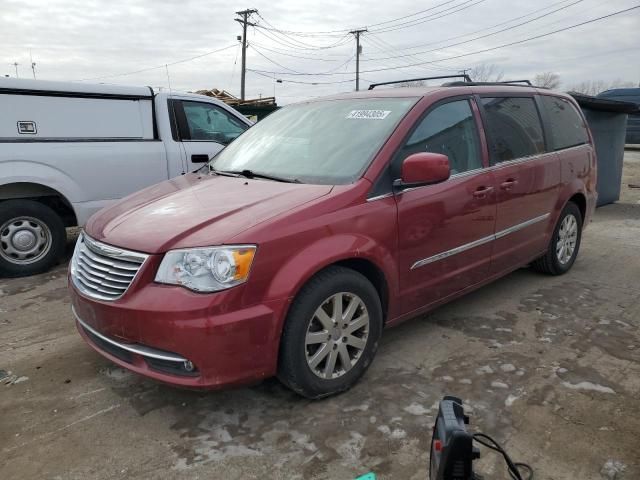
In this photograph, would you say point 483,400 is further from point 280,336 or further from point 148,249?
point 148,249

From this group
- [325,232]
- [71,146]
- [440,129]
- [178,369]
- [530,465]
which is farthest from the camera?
[71,146]

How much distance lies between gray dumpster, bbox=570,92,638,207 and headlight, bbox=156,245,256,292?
7.76 meters

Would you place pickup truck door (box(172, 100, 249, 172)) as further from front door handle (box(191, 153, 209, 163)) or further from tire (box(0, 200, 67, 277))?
tire (box(0, 200, 67, 277))

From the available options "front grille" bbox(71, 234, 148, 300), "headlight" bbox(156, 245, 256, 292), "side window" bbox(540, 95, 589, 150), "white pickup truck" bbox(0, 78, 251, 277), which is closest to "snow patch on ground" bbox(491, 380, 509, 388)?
"headlight" bbox(156, 245, 256, 292)

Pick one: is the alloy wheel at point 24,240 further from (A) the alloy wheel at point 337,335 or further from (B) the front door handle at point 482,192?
(B) the front door handle at point 482,192

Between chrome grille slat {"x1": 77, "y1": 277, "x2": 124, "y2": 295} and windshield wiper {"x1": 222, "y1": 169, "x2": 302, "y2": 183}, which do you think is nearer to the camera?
chrome grille slat {"x1": 77, "y1": 277, "x2": 124, "y2": 295}

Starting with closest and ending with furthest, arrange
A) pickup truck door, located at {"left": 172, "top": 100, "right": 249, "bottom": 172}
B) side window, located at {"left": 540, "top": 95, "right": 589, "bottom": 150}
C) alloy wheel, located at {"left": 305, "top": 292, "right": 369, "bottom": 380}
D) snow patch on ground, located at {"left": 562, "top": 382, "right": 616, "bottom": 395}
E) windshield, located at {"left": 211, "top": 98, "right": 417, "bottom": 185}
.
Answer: alloy wheel, located at {"left": 305, "top": 292, "right": 369, "bottom": 380}
snow patch on ground, located at {"left": 562, "top": 382, "right": 616, "bottom": 395}
windshield, located at {"left": 211, "top": 98, "right": 417, "bottom": 185}
side window, located at {"left": 540, "top": 95, "right": 589, "bottom": 150}
pickup truck door, located at {"left": 172, "top": 100, "right": 249, "bottom": 172}

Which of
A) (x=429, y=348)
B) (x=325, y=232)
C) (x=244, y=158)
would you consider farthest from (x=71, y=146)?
(x=429, y=348)

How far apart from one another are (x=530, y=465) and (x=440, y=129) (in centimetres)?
213

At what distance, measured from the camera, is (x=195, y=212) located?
112 inches

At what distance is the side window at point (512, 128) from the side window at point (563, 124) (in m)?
0.25

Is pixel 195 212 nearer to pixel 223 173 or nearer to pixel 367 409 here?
pixel 223 173

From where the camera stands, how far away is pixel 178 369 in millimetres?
2520

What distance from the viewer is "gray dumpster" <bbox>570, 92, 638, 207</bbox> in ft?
28.0
